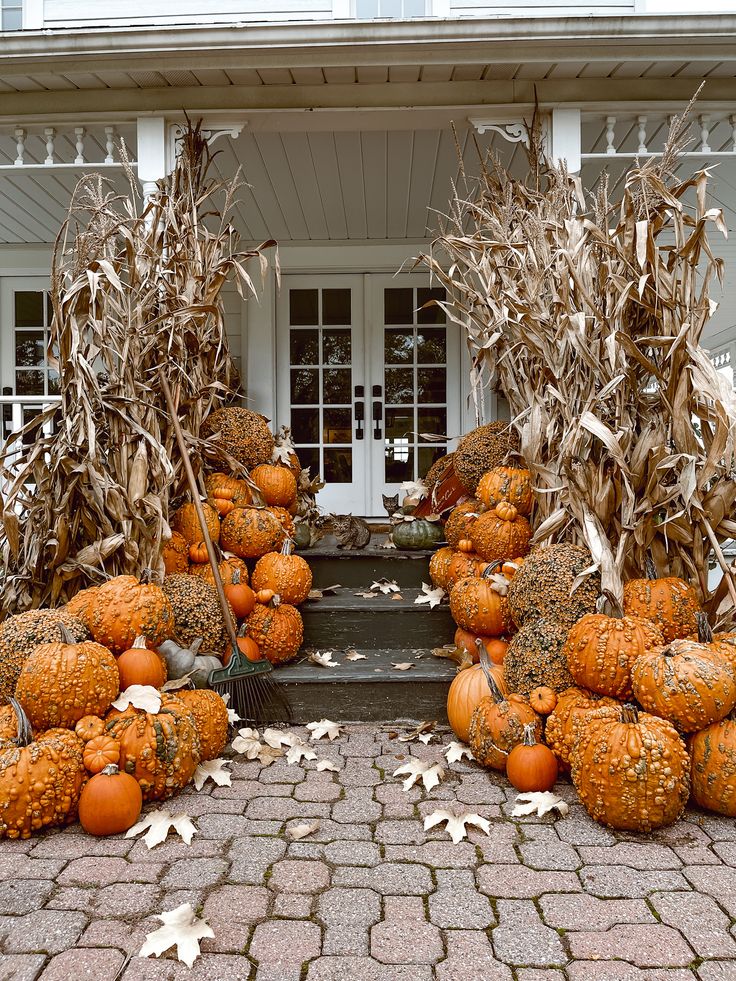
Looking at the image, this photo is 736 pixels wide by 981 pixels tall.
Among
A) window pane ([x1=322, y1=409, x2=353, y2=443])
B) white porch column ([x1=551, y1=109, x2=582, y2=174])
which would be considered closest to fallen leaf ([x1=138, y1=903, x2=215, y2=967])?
white porch column ([x1=551, y1=109, x2=582, y2=174])

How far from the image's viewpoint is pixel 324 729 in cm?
257

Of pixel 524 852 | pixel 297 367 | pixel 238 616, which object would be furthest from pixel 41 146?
pixel 524 852

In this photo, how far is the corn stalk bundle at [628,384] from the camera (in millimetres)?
2350

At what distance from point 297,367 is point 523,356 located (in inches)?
106

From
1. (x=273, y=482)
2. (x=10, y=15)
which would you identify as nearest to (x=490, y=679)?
(x=273, y=482)

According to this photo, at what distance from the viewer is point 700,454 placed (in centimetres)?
246

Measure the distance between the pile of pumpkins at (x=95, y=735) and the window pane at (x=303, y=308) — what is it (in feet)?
11.7

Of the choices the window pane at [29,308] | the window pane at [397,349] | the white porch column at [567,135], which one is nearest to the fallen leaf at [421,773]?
the white porch column at [567,135]

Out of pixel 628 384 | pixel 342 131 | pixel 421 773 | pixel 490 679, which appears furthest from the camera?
pixel 342 131

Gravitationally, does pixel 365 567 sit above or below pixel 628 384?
below

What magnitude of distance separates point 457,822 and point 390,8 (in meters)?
4.35

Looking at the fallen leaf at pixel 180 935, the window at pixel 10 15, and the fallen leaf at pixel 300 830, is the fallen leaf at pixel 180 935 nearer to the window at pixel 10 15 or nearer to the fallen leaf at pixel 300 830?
the fallen leaf at pixel 300 830

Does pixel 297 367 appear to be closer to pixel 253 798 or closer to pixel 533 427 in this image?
pixel 533 427

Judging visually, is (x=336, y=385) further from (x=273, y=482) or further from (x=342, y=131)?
(x=273, y=482)
